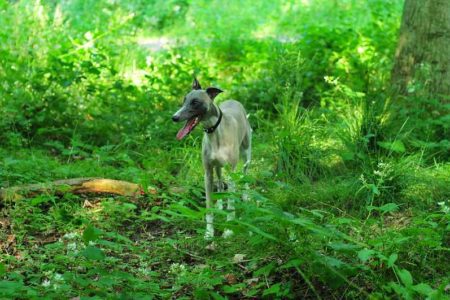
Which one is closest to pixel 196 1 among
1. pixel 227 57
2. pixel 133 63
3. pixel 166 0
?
pixel 166 0

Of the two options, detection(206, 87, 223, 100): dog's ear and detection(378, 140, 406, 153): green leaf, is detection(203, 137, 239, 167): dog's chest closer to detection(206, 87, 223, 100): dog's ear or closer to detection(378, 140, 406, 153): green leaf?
detection(206, 87, 223, 100): dog's ear

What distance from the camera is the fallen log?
5.71 metres

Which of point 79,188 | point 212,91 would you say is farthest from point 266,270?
point 79,188

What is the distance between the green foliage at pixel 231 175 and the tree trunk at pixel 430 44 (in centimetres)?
13

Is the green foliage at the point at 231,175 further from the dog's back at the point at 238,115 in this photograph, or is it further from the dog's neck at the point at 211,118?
the dog's neck at the point at 211,118

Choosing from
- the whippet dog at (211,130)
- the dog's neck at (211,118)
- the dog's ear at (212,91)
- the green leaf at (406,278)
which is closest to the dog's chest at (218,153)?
the whippet dog at (211,130)

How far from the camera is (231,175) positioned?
4.11 metres

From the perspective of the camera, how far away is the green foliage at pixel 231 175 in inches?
158

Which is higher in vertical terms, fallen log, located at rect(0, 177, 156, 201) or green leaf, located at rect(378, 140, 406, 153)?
green leaf, located at rect(378, 140, 406, 153)

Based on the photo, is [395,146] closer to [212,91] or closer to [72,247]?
[212,91]

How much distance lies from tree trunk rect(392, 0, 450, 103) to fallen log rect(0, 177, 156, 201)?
10.8 ft

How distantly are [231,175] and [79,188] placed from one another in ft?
7.76

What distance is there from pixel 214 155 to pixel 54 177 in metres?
1.74

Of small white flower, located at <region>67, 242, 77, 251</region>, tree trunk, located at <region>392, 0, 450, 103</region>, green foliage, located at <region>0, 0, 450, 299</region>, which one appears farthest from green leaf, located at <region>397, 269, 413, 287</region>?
tree trunk, located at <region>392, 0, 450, 103</region>
